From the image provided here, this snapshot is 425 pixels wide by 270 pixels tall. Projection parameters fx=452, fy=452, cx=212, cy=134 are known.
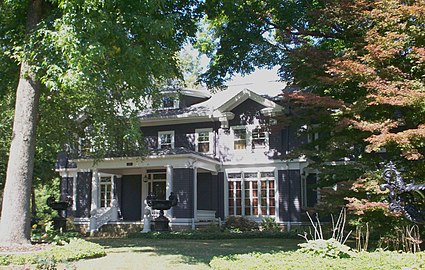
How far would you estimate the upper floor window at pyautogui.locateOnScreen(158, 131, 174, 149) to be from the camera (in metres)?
25.2

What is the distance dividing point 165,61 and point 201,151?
1320 cm

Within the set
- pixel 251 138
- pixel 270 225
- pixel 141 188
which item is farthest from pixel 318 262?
pixel 141 188

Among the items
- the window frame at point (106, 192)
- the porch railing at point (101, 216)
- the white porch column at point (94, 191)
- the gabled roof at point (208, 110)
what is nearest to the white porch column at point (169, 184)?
the gabled roof at point (208, 110)

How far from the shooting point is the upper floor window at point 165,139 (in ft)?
82.7

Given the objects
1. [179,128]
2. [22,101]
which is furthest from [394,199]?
[179,128]

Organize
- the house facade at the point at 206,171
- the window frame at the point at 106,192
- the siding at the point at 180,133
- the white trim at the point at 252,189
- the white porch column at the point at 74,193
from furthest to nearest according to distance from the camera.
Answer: the white porch column at the point at 74,193 < the window frame at the point at 106,192 < the siding at the point at 180,133 < the white trim at the point at 252,189 < the house facade at the point at 206,171

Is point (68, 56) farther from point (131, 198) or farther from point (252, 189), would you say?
point (131, 198)

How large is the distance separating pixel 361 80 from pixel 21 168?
954 centimetres

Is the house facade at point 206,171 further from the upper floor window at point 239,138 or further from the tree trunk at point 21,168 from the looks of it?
the tree trunk at point 21,168

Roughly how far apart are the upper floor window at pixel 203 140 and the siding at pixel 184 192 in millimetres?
2900

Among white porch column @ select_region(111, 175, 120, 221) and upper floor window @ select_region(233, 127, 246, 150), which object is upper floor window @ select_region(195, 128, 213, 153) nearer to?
upper floor window @ select_region(233, 127, 246, 150)

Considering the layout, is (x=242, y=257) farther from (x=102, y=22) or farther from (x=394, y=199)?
(x=102, y=22)

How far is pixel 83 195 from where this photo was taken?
2508 cm

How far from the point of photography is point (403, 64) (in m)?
13.2
